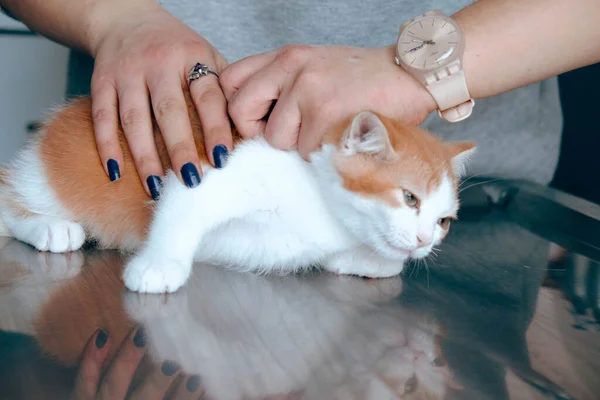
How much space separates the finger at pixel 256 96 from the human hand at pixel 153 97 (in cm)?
3

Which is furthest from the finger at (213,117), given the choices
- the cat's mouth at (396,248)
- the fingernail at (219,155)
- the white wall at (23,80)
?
the white wall at (23,80)

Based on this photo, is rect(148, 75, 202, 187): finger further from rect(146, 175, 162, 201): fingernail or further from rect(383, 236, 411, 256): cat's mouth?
rect(383, 236, 411, 256): cat's mouth

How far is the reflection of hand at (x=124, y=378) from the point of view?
539mm

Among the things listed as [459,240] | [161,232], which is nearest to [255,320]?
[161,232]

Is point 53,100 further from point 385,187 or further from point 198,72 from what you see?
point 385,187

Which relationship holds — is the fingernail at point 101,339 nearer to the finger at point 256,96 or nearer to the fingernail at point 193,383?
the fingernail at point 193,383

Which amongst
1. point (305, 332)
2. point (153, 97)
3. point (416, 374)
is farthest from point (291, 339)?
point (153, 97)

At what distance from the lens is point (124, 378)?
57cm

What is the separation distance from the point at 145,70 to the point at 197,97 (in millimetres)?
119

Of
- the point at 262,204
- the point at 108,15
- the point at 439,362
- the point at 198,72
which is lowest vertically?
the point at 439,362

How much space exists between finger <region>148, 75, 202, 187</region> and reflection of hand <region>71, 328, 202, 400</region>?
343 millimetres

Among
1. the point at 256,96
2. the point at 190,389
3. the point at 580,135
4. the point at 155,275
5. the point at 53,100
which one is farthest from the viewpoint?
the point at 53,100

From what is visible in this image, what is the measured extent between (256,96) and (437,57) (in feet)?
0.97

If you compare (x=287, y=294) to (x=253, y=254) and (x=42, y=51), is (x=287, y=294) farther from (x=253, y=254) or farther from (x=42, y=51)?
(x=42, y=51)
